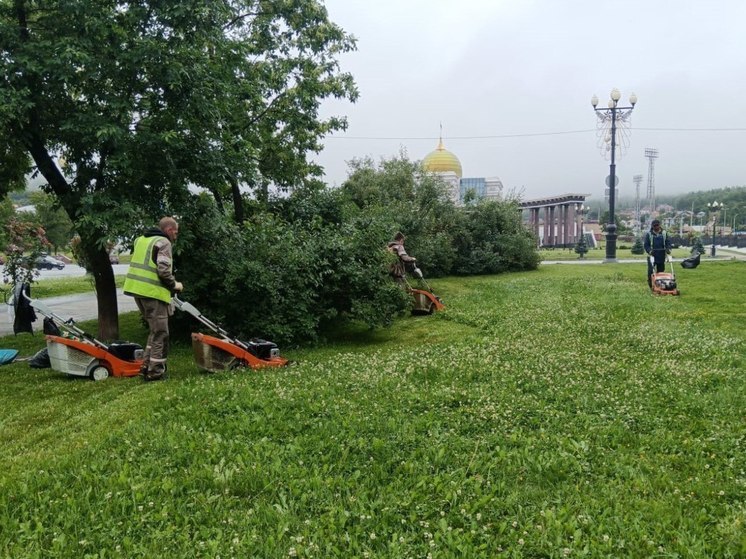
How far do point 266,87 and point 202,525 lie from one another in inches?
420

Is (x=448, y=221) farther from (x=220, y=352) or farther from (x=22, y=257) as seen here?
(x=220, y=352)

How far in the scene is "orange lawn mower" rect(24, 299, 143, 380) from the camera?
6.75 m

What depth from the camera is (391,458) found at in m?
4.07

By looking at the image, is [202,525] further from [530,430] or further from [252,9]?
[252,9]

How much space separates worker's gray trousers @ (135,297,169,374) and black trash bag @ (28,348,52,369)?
69.0 inches

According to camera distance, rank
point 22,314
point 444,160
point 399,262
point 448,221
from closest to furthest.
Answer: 1. point 22,314
2. point 399,262
3. point 448,221
4. point 444,160

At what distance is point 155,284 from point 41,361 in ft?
7.91

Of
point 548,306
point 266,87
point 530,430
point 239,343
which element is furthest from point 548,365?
point 266,87

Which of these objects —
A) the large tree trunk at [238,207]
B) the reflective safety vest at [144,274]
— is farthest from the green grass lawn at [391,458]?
Result: the large tree trunk at [238,207]

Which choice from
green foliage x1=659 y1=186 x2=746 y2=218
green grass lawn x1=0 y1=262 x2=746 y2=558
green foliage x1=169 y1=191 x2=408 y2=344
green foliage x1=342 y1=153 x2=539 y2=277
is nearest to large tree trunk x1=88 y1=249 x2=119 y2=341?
green foliage x1=169 y1=191 x2=408 y2=344

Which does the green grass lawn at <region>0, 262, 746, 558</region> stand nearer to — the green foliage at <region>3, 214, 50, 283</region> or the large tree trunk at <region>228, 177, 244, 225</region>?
the green foliage at <region>3, 214, 50, 283</region>

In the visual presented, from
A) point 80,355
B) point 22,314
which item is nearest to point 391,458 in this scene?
point 80,355

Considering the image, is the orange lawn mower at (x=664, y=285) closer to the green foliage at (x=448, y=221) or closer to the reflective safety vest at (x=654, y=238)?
the reflective safety vest at (x=654, y=238)

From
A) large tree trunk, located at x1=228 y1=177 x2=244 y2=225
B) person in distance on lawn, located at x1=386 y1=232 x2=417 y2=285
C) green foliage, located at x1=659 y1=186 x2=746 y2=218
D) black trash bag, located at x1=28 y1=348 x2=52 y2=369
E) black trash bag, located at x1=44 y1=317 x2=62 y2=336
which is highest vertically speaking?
green foliage, located at x1=659 y1=186 x2=746 y2=218
